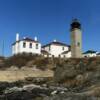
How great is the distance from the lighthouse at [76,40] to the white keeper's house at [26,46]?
12177 mm

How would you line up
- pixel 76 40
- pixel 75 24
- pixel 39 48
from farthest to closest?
pixel 39 48 → pixel 75 24 → pixel 76 40

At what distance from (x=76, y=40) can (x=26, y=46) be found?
48.2 ft

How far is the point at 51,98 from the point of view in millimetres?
23109

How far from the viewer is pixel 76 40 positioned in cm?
7750

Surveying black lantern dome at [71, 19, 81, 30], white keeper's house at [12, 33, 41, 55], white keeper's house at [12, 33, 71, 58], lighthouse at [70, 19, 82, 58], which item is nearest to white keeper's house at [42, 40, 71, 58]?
white keeper's house at [12, 33, 71, 58]

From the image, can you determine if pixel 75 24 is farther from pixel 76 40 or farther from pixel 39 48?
pixel 39 48

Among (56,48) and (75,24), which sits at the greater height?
(75,24)

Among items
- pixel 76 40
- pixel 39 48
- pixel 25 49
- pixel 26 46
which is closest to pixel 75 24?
pixel 76 40

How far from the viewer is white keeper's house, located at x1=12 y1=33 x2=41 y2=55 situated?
279ft

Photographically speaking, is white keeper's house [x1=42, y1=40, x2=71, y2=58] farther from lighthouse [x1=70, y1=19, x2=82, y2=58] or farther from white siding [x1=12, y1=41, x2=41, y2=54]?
lighthouse [x1=70, y1=19, x2=82, y2=58]

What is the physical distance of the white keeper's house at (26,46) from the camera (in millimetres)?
84938

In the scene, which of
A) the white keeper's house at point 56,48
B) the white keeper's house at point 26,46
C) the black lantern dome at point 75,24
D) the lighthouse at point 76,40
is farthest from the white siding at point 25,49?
the black lantern dome at point 75,24

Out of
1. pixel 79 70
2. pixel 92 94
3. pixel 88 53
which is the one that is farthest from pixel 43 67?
pixel 92 94

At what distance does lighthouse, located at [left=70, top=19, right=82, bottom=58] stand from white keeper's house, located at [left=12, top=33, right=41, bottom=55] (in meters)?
12.2
